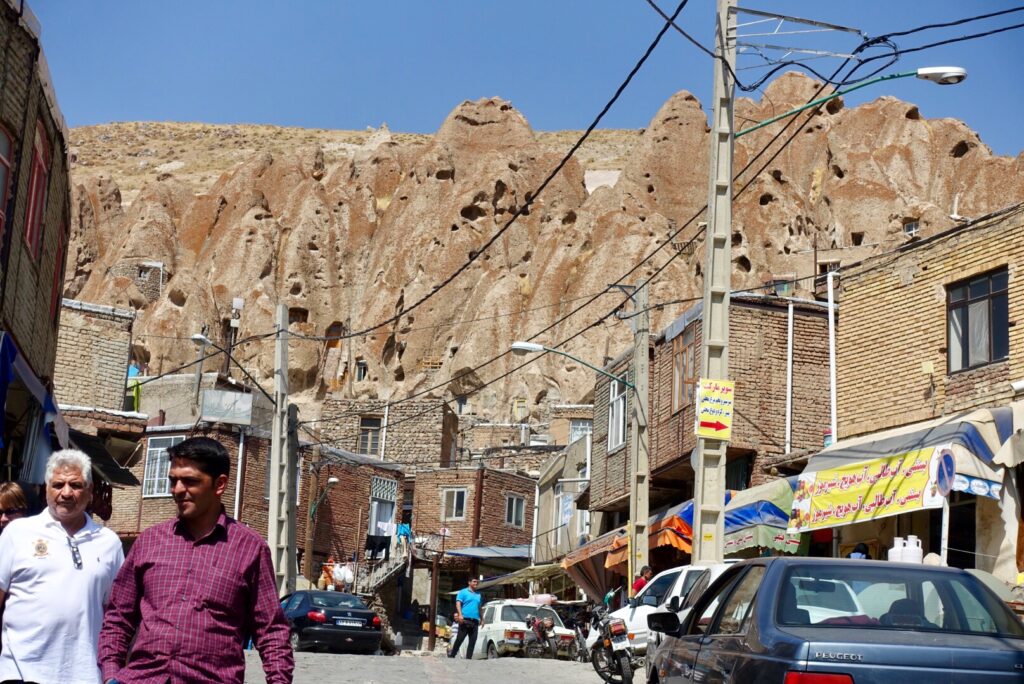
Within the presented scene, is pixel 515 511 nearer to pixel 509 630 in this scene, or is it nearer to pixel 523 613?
pixel 523 613

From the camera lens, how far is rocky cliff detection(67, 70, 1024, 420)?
7744cm

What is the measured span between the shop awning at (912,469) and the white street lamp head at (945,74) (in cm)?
498

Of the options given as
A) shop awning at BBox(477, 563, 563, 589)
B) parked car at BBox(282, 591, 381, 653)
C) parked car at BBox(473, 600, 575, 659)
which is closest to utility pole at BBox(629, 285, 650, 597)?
parked car at BBox(473, 600, 575, 659)

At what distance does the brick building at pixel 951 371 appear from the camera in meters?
18.5

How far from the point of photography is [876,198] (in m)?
79.2

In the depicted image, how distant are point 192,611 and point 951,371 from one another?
1859cm

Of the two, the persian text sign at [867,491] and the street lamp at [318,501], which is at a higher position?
the street lamp at [318,501]

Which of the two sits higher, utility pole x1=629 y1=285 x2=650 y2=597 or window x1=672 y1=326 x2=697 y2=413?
window x1=672 y1=326 x2=697 y2=413

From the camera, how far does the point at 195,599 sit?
5.42 meters

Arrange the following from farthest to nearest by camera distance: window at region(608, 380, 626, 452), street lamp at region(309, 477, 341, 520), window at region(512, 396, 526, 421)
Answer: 1. window at region(512, 396, 526, 421)
2. street lamp at region(309, 477, 341, 520)
3. window at region(608, 380, 626, 452)

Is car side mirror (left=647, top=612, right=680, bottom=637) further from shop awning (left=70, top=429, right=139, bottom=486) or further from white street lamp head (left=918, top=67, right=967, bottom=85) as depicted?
shop awning (left=70, top=429, right=139, bottom=486)

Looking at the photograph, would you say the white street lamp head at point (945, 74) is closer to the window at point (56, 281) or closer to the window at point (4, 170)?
the window at point (4, 170)

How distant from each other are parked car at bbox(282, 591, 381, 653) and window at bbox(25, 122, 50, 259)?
29.5ft

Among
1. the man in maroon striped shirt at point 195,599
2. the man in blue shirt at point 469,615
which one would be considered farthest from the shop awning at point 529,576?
the man in maroon striped shirt at point 195,599
